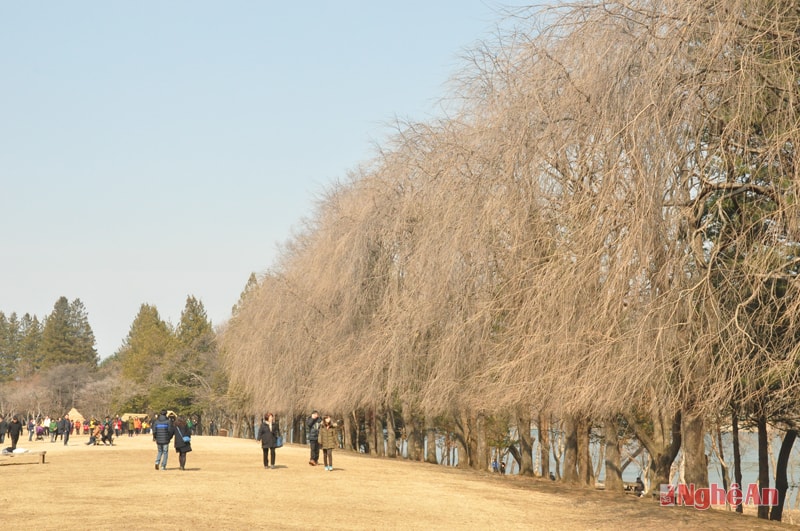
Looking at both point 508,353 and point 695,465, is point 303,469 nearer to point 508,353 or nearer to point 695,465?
point 508,353

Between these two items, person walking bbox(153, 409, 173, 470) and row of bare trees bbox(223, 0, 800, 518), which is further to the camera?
person walking bbox(153, 409, 173, 470)

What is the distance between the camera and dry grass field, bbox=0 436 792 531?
576 inches

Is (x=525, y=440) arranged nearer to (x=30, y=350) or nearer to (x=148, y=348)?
(x=148, y=348)

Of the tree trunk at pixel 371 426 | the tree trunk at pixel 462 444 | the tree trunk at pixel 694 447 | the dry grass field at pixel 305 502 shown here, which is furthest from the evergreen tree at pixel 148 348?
the tree trunk at pixel 694 447

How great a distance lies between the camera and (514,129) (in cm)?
1958

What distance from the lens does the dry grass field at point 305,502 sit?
576 inches

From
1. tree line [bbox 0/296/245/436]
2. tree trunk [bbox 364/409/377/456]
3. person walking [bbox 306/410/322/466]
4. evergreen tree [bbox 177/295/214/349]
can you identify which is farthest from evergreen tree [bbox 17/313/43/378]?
person walking [bbox 306/410/322/466]

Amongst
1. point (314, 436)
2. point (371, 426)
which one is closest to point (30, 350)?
point (371, 426)

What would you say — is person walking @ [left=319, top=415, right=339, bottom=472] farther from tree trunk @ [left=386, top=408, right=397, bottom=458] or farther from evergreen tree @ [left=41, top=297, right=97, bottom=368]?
evergreen tree @ [left=41, top=297, right=97, bottom=368]

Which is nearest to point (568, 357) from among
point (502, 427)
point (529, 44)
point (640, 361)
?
point (640, 361)

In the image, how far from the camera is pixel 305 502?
57.8 ft

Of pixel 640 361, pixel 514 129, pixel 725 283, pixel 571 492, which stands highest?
pixel 514 129

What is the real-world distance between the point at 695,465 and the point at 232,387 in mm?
45629

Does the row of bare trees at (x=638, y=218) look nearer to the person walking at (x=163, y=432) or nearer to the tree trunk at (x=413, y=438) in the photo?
the person walking at (x=163, y=432)
